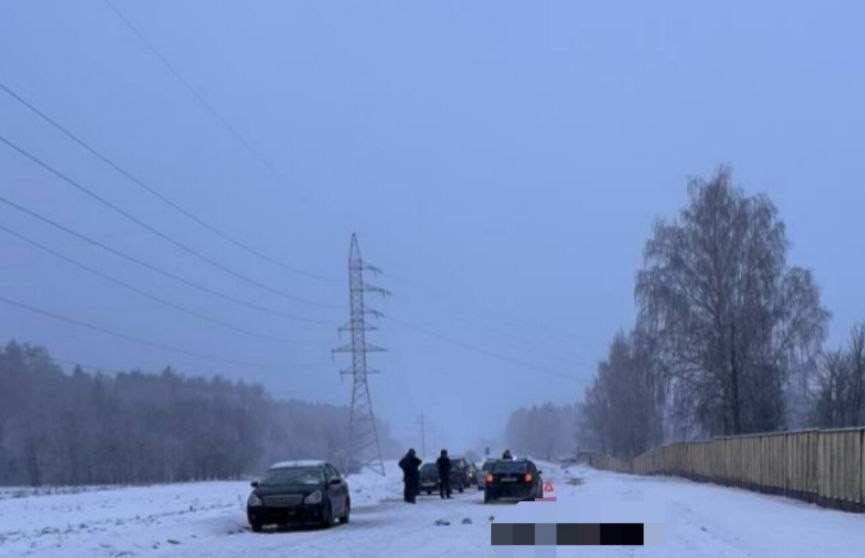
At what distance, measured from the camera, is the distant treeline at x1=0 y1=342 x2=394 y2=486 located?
316 ft

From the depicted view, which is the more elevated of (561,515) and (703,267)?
(703,267)

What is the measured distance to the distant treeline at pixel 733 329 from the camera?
61.3 meters

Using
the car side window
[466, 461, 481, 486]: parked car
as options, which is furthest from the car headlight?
[466, 461, 481, 486]: parked car

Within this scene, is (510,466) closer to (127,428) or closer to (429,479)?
(429,479)

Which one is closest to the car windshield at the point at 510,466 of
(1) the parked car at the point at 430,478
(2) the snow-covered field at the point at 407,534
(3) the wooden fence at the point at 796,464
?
(2) the snow-covered field at the point at 407,534

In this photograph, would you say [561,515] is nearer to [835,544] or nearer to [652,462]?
[835,544]

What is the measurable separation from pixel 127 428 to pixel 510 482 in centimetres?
7235

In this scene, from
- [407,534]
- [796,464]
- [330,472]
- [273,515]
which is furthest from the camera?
[796,464]

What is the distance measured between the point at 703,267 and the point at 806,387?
26.6 feet

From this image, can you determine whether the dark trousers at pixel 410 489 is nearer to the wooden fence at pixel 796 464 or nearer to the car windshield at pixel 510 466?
the car windshield at pixel 510 466

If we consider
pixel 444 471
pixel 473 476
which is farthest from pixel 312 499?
pixel 473 476

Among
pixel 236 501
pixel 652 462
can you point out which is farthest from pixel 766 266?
pixel 236 501

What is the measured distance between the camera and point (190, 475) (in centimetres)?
9781

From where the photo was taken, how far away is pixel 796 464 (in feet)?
108
